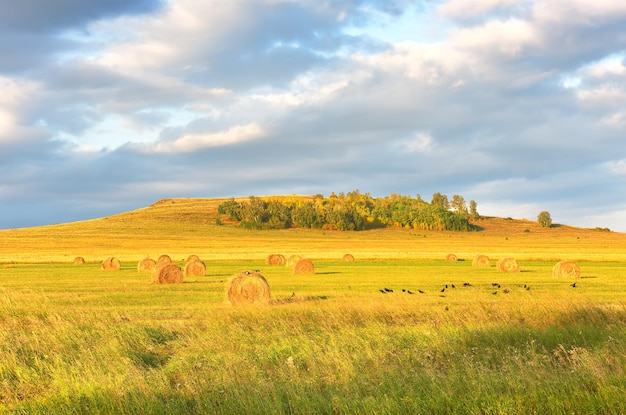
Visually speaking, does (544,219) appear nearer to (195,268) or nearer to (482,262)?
(482,262)

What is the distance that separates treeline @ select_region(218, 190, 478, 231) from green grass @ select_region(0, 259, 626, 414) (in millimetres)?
119235

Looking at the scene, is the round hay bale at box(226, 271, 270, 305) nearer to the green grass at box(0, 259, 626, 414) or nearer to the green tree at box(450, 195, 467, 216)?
the green grass at box(0, 259, 626, 414)

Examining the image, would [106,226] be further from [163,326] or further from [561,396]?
[561,396]

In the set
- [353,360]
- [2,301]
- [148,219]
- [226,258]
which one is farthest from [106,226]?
[353,360]

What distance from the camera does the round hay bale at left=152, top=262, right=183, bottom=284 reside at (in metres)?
35.4

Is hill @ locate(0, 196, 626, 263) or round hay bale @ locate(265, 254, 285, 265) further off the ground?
hill @ locate(0, 196, 626, 263)

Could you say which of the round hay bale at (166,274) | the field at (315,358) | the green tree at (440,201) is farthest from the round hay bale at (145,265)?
the green tree at (440,201)

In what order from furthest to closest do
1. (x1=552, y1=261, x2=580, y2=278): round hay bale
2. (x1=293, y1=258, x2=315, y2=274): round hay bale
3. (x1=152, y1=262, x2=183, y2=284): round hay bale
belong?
(x1=293, y1=258, x2=315, y2=274): round hay bale → (x1=552, y1=261, x2=580, y2=278): round hay bale → (x1=152, y1=262, x2=183, y2=284): round hay bale

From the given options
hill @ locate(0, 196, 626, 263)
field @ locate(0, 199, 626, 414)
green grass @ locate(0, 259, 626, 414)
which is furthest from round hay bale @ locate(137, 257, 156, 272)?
hill @ locate(0, 196, 626, 263)

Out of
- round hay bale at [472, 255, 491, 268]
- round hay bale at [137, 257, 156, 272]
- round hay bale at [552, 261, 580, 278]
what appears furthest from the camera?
round hay bale at [472, 255, 491, 268]

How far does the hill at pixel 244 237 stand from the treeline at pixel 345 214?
16.1 ft

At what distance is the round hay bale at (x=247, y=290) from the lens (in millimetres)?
24453

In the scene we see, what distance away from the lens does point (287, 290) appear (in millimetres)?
30438

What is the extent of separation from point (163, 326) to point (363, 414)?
354 inches
